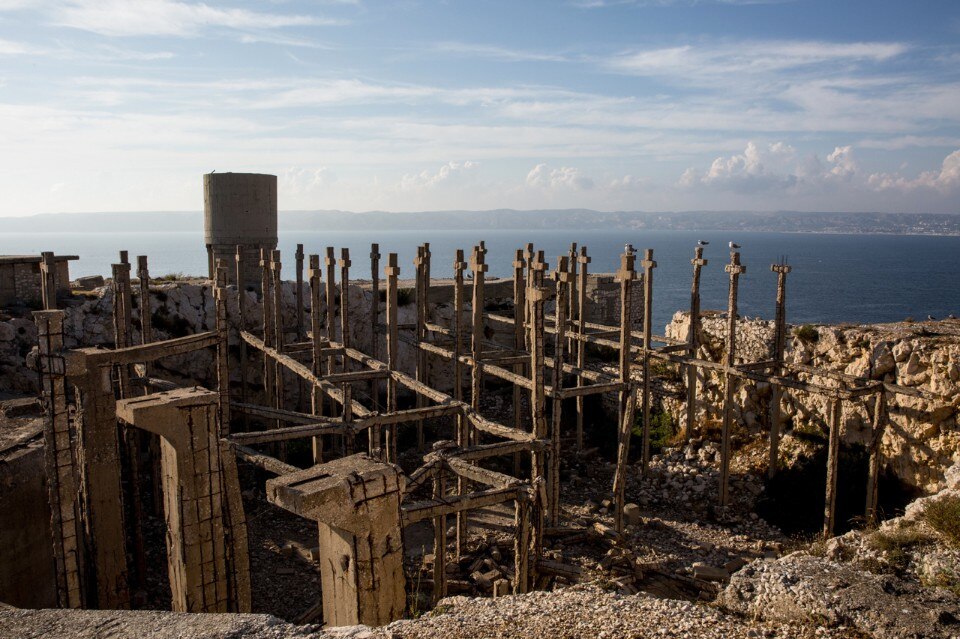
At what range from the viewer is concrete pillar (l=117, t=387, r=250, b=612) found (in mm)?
9117

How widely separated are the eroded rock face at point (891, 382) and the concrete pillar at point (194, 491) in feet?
41.6

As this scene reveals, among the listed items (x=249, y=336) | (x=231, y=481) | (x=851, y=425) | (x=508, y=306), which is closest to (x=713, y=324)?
(x=851, y=425)

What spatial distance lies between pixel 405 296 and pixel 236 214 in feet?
19.3

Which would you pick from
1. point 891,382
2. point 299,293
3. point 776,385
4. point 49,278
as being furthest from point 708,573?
point 49,278

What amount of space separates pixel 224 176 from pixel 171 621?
18.9 metres

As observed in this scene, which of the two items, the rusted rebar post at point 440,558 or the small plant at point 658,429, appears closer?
the rusted rebar post at point 440,558

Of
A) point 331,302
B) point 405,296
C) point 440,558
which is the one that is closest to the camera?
point 440,558

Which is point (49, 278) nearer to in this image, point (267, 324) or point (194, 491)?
point (267, 324)

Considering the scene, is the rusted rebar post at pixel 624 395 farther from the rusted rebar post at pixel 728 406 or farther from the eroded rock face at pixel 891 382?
the eroded rock face at pixel 891 382

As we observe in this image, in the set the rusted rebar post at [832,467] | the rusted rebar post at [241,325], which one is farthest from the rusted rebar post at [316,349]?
the rusted rebar post at [832,467]

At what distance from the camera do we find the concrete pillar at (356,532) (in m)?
7.34

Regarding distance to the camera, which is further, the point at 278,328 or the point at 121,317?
the point at 278,328

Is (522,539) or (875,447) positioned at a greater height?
(875,447)

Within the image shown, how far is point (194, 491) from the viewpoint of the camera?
9391 mm
